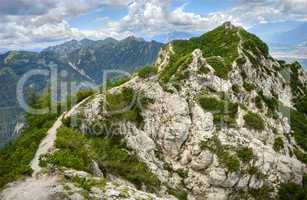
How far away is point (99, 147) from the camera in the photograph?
58.2 meters

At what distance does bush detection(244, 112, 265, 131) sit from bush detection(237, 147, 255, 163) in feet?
23.1

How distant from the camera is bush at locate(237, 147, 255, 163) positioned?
66312 millimetres

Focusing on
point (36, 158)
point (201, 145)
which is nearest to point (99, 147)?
point (36, 158)

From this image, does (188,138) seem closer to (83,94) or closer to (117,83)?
(117,83)

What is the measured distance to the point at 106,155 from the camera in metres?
56.4

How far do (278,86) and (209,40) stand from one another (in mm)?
24835

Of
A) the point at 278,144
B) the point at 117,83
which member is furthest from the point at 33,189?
the point at 278,144

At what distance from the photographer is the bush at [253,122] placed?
73375mm

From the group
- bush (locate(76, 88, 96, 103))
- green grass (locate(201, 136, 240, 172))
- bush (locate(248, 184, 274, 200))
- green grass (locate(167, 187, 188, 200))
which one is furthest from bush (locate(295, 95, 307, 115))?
bush (locate(76, 88, 96, 103))

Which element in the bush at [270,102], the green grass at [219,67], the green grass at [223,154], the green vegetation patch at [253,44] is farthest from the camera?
the green vegetation patch at [253,44]

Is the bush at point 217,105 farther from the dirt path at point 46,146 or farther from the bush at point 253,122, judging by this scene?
the dirt path at point 46,146

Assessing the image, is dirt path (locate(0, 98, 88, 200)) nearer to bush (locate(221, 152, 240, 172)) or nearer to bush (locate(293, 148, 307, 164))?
bush (locate(221, 152, 240, 172))

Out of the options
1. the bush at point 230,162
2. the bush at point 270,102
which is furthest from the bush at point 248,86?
the bush at point 230,162

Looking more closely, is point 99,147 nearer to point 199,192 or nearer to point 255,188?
point 199,192
